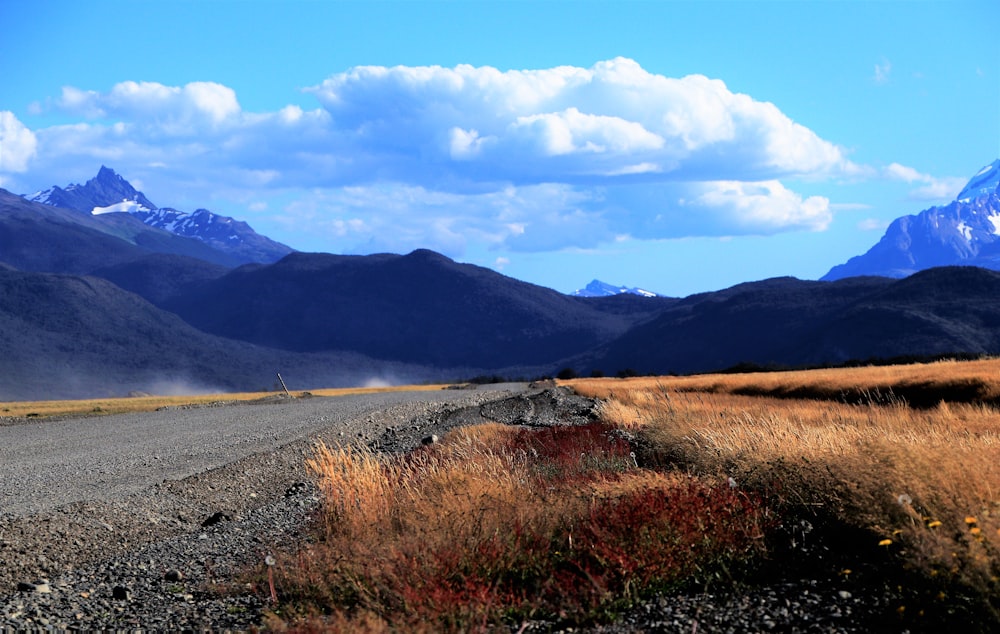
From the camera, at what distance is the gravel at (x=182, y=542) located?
597 cm

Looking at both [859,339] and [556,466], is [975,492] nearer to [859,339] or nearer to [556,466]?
[556,466]

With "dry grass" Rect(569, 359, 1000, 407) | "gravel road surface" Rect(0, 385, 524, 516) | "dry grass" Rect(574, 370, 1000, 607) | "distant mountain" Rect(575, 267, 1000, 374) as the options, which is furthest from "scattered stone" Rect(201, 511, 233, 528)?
"distant mountain" Rect(575, 267, 1000, 374)

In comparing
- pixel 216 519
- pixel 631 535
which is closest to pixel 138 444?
pixel 216 519

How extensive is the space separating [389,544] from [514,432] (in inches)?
466

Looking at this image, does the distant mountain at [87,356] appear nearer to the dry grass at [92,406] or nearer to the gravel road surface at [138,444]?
the dry grass at [92,406]

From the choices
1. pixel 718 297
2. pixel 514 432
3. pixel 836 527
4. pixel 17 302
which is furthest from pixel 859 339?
pixel 17 302

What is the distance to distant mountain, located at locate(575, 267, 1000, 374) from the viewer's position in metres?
118

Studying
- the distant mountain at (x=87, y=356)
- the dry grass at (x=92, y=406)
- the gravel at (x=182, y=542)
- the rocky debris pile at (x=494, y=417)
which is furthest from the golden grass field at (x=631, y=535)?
the distant mountain at (x=87, y=356)

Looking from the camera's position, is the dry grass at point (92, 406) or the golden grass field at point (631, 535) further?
the dry grass at point (92, 406)

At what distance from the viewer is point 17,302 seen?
191125mm

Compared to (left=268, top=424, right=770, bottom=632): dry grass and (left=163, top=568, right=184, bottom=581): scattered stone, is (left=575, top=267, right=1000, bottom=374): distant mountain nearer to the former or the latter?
(left=268, top=424, right=770, bottom=632): dry grass

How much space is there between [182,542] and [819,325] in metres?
148

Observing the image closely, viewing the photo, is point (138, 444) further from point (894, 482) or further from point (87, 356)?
point (87, 356)

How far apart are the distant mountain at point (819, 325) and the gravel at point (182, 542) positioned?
85.6 m
